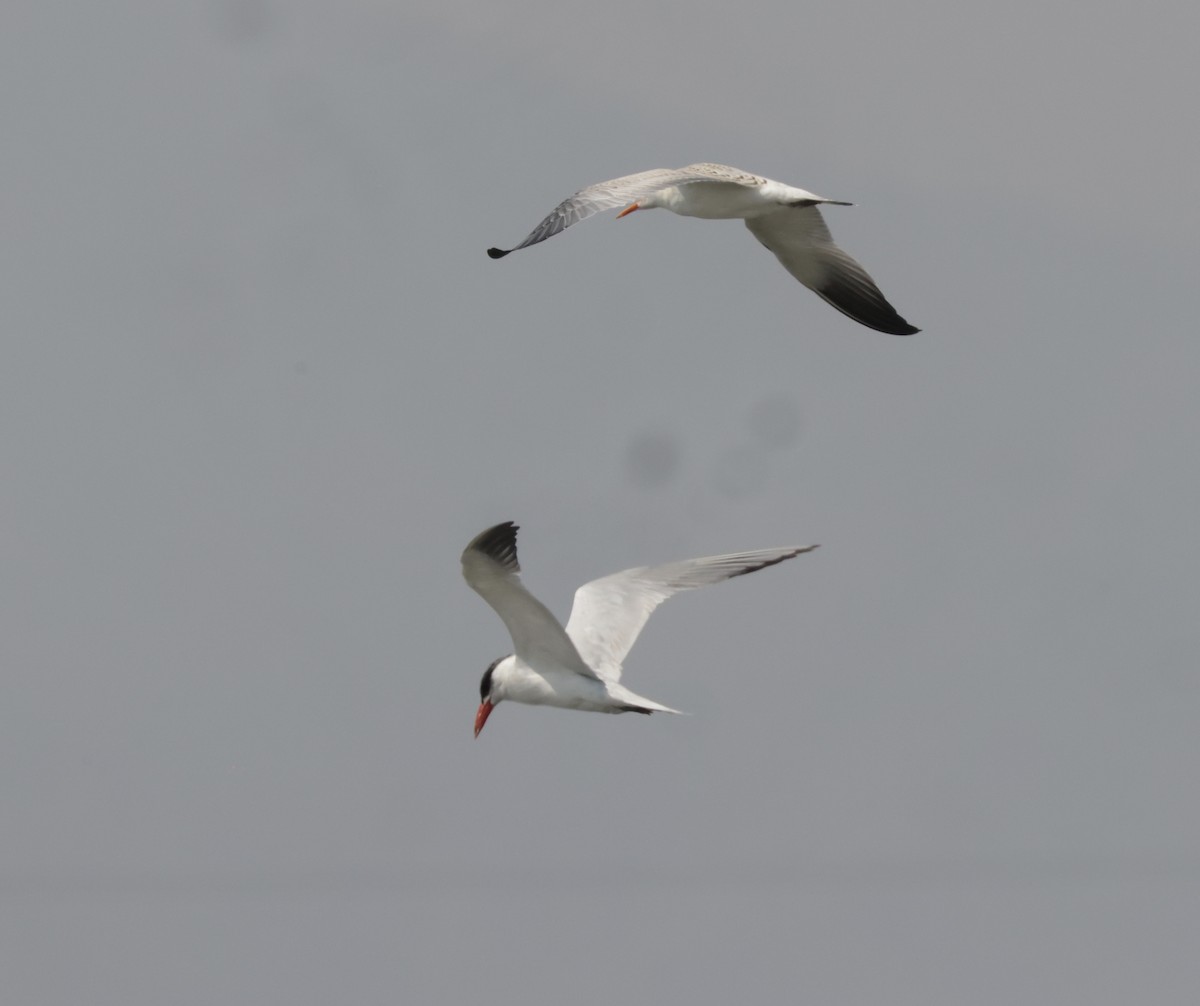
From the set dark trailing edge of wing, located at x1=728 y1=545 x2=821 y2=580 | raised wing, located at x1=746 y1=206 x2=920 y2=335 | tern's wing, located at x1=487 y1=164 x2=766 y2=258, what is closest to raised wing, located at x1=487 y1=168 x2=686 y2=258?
tern's wing, located at x1=487 y1=164 x2=766 y2=258

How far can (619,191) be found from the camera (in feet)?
56.5

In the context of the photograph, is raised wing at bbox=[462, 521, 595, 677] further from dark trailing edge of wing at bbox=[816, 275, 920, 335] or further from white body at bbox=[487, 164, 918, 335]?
dark trailing edge of wing at bbox=[816, 275, 920, 335]

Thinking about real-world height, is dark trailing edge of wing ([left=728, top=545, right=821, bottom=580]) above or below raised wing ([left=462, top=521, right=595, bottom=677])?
above

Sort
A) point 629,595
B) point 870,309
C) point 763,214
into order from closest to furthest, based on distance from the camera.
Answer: point 629,595 < point 763,214 < point 870,309

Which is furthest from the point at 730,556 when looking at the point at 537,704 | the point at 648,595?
the point at 537,704

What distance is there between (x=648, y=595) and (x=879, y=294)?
3904 mm

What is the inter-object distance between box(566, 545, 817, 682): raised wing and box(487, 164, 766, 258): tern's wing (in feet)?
10.3

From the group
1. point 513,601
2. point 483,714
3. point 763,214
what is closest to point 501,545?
point 513,601

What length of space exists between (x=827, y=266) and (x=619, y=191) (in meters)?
3.50

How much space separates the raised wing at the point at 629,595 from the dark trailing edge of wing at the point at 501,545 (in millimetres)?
2134

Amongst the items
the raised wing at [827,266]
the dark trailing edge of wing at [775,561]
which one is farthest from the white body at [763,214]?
the dark trailing edge of wing at [775,561]

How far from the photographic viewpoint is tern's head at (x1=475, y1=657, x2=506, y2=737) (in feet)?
56.0

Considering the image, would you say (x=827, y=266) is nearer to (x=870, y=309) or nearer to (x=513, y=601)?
(x=870, y=309)

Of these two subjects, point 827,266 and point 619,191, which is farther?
point 827,266
